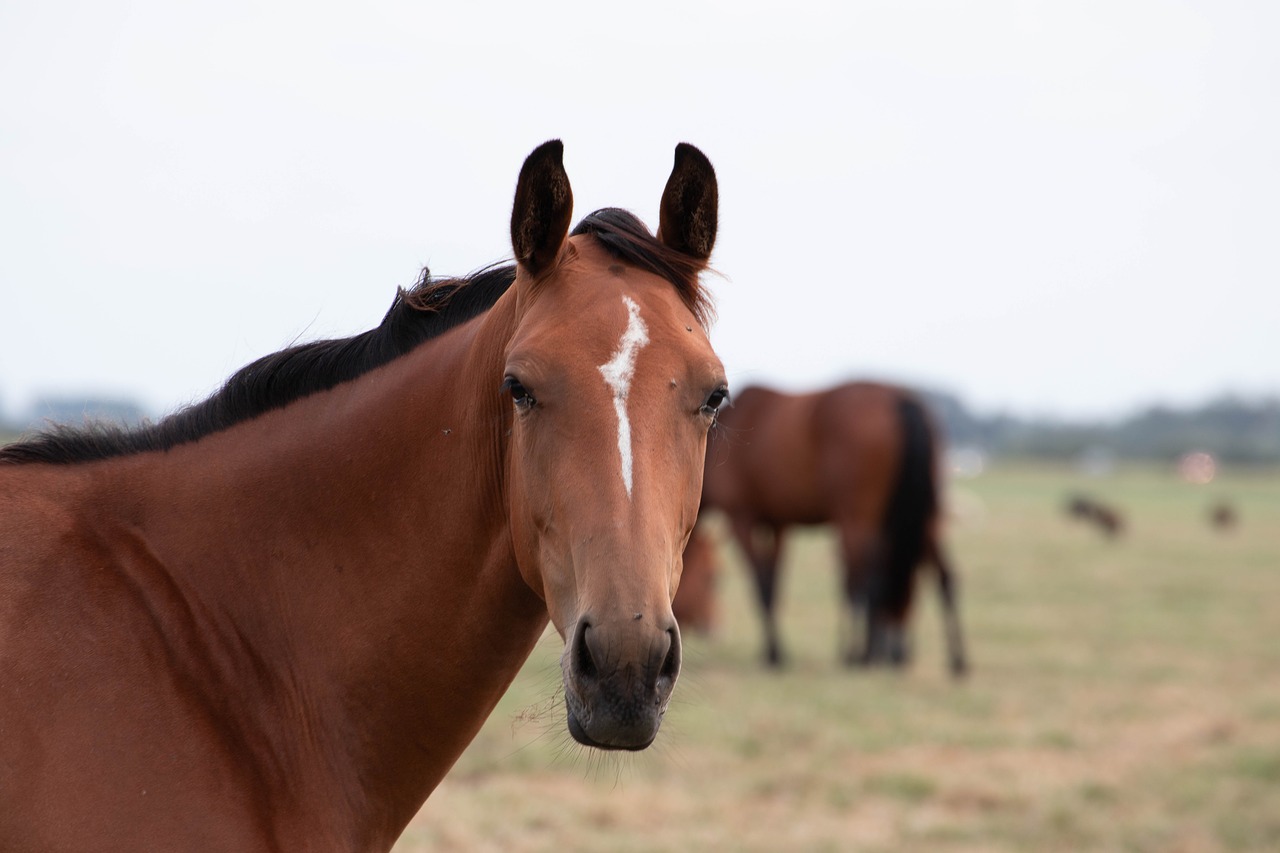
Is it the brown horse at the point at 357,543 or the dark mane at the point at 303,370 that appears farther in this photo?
the dark mane at the point at 303,370

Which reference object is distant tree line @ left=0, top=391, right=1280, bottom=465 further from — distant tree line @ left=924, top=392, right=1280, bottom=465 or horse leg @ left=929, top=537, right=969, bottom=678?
horse leg @ left=929, top=537, right=969, bottom=678

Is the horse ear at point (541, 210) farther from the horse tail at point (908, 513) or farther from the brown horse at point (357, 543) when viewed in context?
the horse tail at point (908, 513)

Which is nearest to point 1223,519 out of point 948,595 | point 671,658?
point 948,595

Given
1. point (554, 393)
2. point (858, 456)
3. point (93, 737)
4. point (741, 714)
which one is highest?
point (554, 393)

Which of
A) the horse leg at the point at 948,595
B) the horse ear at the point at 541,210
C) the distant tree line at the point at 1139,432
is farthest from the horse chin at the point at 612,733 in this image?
the distant tree line at the point at 1139,432

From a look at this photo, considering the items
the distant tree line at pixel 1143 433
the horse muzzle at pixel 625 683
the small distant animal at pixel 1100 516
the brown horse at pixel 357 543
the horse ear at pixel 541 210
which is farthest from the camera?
the distant tree line at pixel 1143 433

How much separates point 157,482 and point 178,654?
409mm

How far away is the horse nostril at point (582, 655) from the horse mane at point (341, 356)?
33.7 inches

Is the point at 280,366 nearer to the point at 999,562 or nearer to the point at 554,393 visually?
the point at 554,393

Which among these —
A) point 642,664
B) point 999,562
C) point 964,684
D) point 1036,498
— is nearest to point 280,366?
point 642,664

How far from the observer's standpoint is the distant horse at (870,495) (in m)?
10.6

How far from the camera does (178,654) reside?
90.8 inches

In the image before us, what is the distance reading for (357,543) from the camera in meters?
2.47

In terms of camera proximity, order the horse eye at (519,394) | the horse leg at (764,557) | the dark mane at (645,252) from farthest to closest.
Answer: the horse leg at (764,557) < the dark mane at (645,252) < the horse eye at (519,394)
